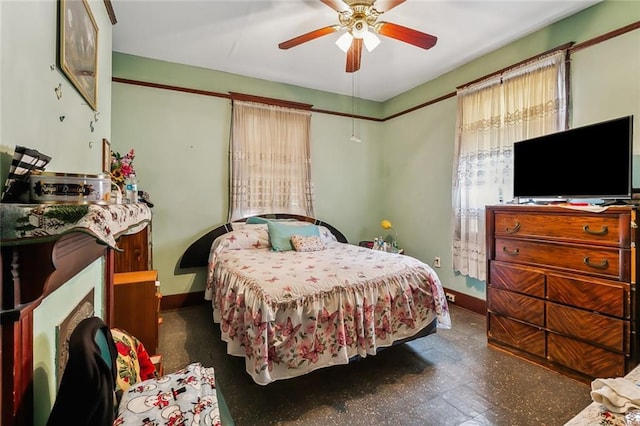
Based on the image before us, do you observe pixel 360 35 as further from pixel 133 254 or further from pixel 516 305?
pixel 133 254

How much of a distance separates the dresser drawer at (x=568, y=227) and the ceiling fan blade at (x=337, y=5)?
209 centimetres

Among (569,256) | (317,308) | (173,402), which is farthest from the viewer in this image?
(569,256)

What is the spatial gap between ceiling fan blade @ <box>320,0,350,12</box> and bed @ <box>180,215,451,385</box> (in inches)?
75.3

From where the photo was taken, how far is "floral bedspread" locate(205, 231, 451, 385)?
70.4 inches

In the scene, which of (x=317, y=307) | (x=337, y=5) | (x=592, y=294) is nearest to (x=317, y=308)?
(x=317, y=307)

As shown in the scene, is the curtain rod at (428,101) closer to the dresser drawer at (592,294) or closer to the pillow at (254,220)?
the pillow at (254,220)

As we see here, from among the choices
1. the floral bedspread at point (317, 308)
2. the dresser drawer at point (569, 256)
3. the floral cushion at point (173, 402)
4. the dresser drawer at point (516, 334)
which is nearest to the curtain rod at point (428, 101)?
the dresser drawer at point (569, 256)

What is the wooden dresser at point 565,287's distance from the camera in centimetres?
181

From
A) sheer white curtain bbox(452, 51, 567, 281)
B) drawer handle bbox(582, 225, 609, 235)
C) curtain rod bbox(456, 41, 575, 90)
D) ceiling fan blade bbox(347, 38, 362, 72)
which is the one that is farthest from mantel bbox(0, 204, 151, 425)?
curtain rod bbox(456, 41, 575, 90)

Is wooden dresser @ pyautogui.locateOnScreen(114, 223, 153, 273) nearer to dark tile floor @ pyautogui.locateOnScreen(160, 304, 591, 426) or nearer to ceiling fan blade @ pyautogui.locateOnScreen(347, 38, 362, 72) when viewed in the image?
dark tile floor @ pyautogui.locateOnScreen(160, 304, 591, 426)

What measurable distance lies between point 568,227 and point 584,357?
34.7 inches

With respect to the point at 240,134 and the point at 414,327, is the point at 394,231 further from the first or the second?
the point at 240,134

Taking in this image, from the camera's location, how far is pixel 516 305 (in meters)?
2.37

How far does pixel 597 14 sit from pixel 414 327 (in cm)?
294
